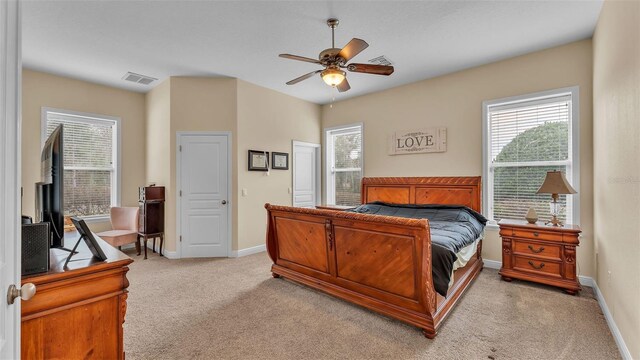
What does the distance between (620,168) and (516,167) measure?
1.69 m

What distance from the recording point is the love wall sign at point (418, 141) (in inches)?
175

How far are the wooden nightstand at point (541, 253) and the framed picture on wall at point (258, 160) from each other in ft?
11.9

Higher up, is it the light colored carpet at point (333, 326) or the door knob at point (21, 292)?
the door knob at point (21, 292)

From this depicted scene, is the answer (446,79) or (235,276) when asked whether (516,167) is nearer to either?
(446,79)

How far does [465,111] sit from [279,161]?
10.4 ft

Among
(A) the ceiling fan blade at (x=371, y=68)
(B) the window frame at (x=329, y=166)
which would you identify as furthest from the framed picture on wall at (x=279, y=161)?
(A) the ceiling fan blade at (x=371, y=68)

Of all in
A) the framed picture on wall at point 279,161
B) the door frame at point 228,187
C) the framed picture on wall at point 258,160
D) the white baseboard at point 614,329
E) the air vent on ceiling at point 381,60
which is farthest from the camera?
the framed picture on wall at point 279,161

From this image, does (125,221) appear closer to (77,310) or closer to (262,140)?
(262,140)

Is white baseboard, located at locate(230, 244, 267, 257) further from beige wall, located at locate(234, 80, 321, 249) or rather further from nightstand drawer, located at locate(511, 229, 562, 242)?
nightstand drawer, located at locate(511, 229, 562, 242)

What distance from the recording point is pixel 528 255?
3.31 metres

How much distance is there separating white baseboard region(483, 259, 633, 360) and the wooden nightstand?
25cm

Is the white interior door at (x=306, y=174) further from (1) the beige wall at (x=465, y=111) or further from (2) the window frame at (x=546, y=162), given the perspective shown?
(2) the window frame at (x=546, y=162)

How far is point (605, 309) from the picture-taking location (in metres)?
2.59

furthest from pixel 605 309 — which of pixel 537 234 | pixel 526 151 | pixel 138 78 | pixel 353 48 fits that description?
pixel 138 78
